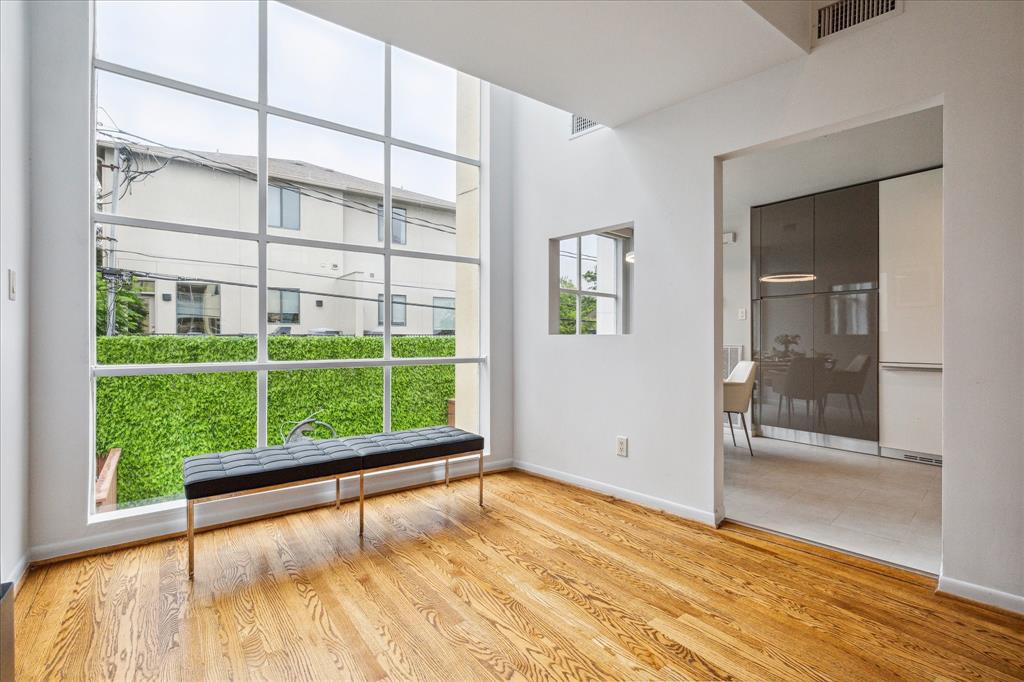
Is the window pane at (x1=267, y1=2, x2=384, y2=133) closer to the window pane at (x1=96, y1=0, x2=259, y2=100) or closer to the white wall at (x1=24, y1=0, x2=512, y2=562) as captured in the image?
the window pane at (x1=96, y1=0, x2=259, y2=100)

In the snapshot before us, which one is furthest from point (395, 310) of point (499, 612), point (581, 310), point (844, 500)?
point (844, 500)

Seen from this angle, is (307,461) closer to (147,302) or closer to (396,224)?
(147,302)

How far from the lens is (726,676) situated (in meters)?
1.59

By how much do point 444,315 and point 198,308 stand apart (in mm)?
1693

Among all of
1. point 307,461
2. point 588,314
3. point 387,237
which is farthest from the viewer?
point 588,314

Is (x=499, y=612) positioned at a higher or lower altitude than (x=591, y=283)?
lower

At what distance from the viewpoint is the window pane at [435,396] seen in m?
3.76

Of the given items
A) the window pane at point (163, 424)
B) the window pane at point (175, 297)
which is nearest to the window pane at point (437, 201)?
the window pane at point (175, 297)

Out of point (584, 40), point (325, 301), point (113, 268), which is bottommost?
point (325, 301)

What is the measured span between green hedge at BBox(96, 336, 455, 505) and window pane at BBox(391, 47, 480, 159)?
5.40 ft

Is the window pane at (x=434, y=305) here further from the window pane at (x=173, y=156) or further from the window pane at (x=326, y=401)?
the window pane at (x=173, y=156)

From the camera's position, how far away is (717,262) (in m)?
2.89

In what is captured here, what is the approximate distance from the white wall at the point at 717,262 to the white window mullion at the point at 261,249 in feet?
6.38

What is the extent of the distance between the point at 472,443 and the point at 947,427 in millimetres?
2401
